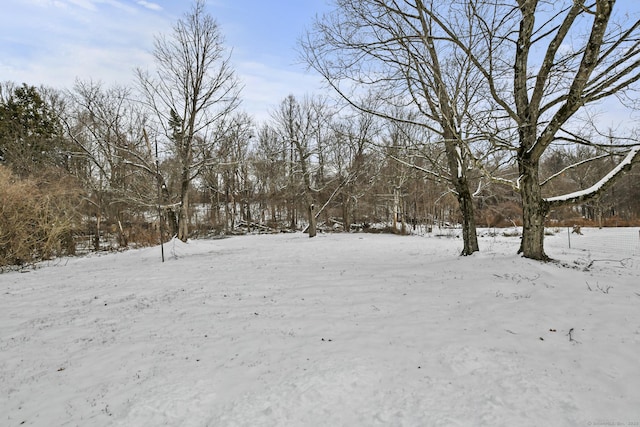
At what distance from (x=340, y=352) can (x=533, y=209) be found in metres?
6.15

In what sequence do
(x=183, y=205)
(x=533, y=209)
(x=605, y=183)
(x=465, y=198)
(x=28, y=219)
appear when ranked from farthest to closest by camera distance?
(x=183, y=205), (x=28, y=219), (x=465, y=198), (x=533, y=209), (x=605, y=183)

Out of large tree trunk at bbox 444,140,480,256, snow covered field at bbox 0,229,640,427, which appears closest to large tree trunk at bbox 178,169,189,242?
snow covered field at bbox 0,229,640,427

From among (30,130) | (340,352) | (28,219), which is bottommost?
(340,352)

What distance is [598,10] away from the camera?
5.77 m

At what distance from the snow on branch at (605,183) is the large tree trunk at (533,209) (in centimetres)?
29

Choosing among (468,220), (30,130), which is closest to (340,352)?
(468,220)

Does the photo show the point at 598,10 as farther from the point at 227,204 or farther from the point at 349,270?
the point at 227,204

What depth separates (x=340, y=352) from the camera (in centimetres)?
350

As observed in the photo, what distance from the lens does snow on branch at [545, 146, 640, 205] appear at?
6.21m

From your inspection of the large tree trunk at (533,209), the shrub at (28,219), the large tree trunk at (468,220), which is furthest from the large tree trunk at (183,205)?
the large tree trunk at (533,209)

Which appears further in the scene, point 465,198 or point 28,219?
point 28,219

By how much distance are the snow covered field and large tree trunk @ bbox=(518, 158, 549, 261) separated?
0.56 m

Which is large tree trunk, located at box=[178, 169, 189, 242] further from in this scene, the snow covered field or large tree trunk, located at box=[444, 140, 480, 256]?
large tree trunk, located at box=[444, 140, 480, 256]

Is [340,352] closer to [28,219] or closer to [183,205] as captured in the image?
[28,219]
